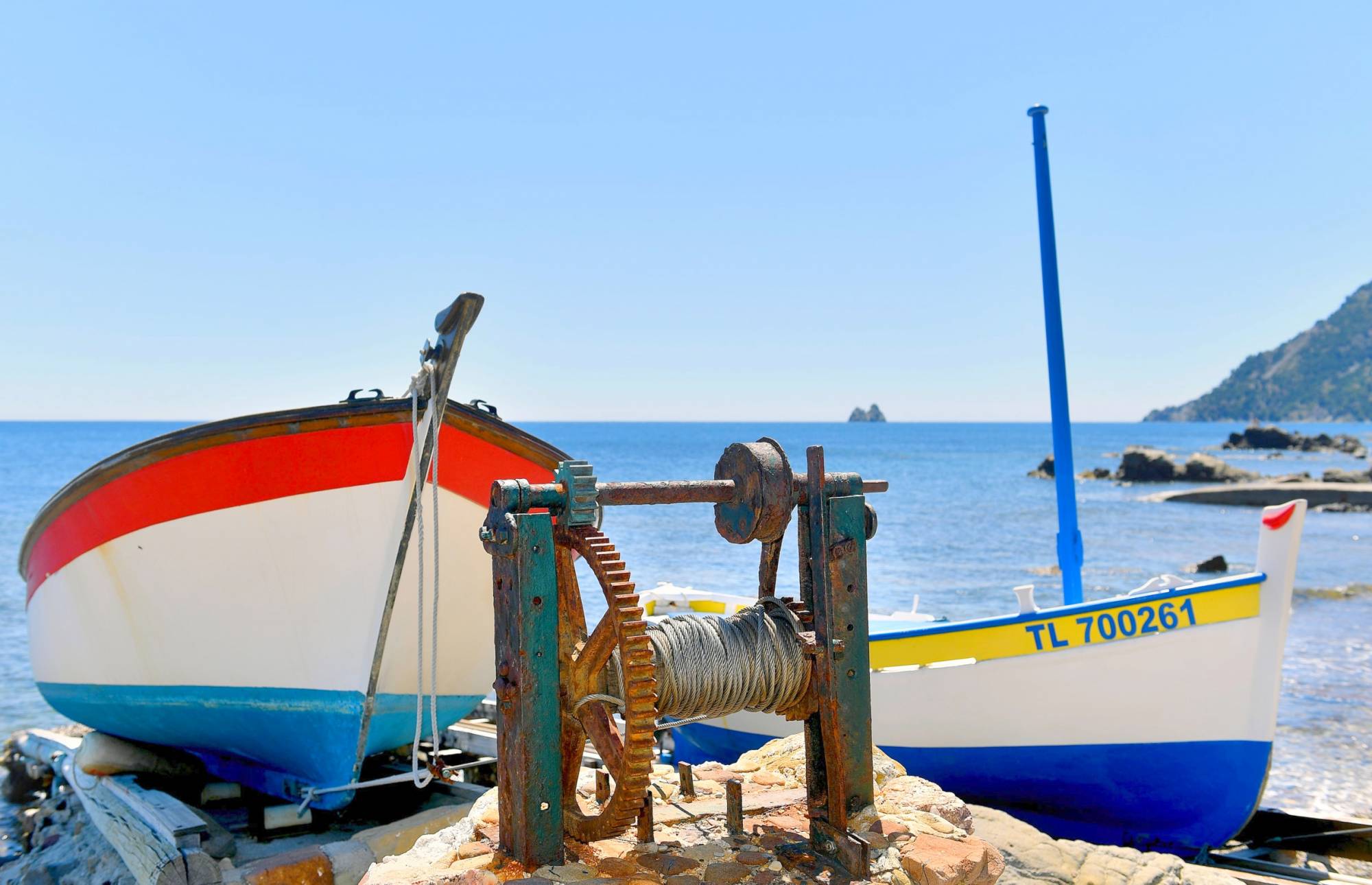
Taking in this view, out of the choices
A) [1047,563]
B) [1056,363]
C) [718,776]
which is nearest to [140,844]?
[718,776]

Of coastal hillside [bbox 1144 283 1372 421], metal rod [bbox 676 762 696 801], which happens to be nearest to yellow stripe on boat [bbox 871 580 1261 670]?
metal rod [bbox 676 762 696 801]

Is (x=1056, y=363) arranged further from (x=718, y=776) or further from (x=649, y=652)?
(x=649, y=652)

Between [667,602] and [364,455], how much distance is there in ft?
13.1

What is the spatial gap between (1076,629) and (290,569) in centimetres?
512

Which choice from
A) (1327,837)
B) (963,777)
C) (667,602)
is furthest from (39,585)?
(1327,837)

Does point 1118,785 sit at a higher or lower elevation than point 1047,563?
higher

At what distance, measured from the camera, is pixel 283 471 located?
6199 millimetres

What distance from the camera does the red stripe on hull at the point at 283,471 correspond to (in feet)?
20.1

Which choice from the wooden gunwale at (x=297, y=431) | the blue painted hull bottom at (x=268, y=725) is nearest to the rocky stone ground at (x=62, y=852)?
the blue painted hull bottom at (x=268, y=725)

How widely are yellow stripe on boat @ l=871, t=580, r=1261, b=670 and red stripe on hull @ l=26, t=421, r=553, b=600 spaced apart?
9.83 ft

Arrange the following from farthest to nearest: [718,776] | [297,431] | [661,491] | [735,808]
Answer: [297,431] → [718,776] → [735,808] → [661,491]

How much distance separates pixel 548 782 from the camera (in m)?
3.15

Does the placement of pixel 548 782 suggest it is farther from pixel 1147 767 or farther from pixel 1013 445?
pixel 1013 445

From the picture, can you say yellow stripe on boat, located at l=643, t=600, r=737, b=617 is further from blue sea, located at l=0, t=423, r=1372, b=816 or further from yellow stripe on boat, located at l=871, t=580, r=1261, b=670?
blue sea, located at l=0, t=423, r=1372, b=816
